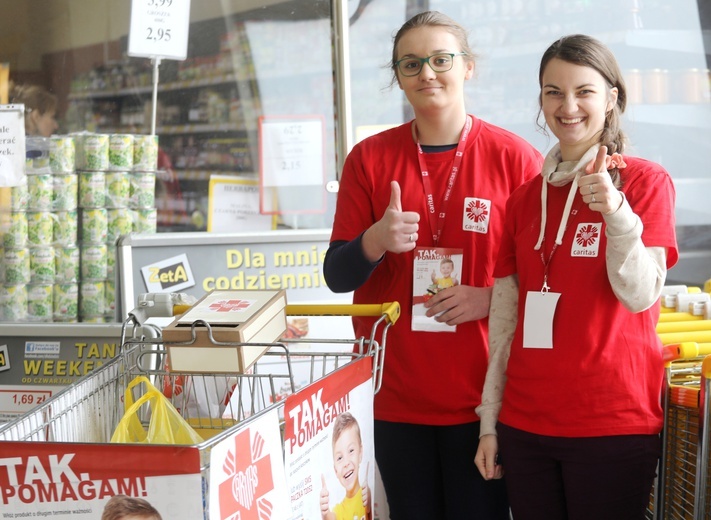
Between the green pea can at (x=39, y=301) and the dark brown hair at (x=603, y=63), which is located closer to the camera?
the dark brown hair at (x=603, y=63)

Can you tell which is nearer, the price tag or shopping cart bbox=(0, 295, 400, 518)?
shopping cart bbox=(0, 295, 400, 518)

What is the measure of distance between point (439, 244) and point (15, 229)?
2.18 meters

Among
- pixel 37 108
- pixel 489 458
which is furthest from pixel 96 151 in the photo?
pixel 489 458

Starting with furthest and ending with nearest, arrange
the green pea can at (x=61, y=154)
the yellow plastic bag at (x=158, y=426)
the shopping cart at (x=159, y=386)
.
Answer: the green pea can at (x=61, y=154) < the yellow plastic bag at (x=158, y=426) < the shopping cart at (x=159, y=386)

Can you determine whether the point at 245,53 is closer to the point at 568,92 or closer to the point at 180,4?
the point at 180,4

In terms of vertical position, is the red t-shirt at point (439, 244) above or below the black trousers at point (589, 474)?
above

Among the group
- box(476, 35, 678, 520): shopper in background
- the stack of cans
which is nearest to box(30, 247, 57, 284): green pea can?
the stack of cans

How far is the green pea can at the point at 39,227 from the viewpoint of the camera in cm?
385

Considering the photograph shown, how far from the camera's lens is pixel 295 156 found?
411 centimetres

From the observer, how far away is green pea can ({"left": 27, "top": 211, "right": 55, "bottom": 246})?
3.85m

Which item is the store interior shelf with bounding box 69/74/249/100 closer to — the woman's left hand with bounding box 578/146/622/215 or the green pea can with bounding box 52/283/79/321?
the green pea can with bounding box 52/283/79/321

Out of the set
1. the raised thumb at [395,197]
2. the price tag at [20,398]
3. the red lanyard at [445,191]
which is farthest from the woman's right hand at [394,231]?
the price tag at [20,398]

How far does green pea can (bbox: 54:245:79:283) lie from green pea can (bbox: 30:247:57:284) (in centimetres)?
2

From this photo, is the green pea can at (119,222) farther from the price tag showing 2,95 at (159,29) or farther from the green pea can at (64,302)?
the price tag showing 2,95 at (159,29)
